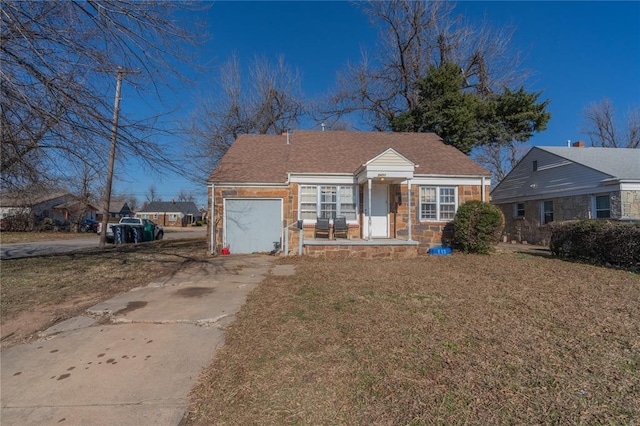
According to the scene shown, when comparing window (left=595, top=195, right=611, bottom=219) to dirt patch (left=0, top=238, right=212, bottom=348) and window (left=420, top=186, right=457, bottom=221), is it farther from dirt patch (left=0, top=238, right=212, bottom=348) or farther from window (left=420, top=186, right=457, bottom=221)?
dirt patch (left=0, top=238, right=212, bottom=348)

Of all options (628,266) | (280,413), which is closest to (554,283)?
(628,266)

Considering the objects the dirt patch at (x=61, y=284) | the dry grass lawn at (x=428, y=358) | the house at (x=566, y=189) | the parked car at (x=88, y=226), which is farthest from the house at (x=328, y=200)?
the parked car at (x=88, y=226)

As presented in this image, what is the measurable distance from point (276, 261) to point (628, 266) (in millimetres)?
9633

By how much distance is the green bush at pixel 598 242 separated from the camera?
7941 millimetres

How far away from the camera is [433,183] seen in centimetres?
1165

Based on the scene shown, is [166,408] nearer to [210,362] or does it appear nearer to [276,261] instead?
[210,362]

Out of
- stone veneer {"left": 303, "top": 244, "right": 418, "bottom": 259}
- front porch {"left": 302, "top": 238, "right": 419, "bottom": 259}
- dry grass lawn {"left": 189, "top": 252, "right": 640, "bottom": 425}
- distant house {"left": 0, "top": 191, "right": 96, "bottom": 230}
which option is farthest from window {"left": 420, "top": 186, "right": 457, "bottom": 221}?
distant house {"left": 0, "top": 191, "right": 96, "bottom": 230}

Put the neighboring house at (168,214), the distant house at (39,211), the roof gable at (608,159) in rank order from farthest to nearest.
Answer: the neighboring house at (168,214) → the distant house at (39,211) → the roof gable at (608,159)

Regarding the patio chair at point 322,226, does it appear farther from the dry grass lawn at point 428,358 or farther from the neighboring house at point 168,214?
the neighboring house at point 168,214

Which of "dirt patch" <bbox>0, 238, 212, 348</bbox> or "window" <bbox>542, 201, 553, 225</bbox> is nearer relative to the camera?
A: "dirt patch" <bbox>0, 238, 212, 348</bbox>

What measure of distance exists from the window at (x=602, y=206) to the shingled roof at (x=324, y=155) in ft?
18.6

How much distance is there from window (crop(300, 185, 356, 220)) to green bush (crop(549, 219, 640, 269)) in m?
6.99

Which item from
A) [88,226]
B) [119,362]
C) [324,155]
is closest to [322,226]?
[324,155]

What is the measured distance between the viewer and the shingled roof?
38.0 feet
